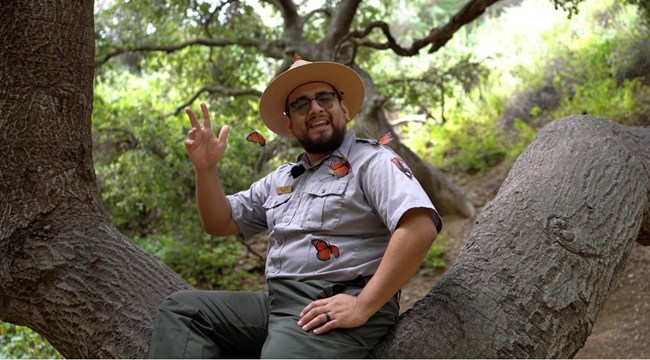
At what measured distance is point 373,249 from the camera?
2.40 m

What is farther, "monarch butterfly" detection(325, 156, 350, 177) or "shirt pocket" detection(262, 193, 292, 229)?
Answer: "shirt pocket" detection(262, 193, 292, 229)

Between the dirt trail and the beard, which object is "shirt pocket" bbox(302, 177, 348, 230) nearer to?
the beard

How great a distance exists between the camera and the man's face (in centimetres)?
261

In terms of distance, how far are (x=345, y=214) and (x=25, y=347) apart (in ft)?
18.0

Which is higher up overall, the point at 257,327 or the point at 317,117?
the point at 317,117

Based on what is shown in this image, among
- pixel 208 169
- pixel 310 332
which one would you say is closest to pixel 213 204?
pixel 208 169

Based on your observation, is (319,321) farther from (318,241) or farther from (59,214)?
(59,214)

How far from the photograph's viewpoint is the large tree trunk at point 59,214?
2.72 m

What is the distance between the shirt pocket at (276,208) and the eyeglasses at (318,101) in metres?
0.34

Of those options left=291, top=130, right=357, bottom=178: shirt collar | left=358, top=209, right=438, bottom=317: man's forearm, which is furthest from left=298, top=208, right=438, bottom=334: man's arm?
left=291, top=130, right=357, bottom=178: shirt collar

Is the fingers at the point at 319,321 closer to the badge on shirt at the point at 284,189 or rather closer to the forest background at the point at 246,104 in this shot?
the badge on shirt at the point at 284,189

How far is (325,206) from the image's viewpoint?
2.44 m

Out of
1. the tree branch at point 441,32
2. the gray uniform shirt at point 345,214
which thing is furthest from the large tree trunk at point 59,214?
the tree branch at point 441,32

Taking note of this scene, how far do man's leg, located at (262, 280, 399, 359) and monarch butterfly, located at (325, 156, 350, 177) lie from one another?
419 mm
